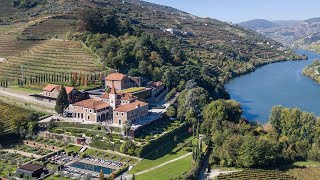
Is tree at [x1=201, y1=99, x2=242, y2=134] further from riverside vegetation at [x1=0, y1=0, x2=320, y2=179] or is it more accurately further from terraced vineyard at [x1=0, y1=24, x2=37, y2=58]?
terraced vineyard at [x1=0, y1=24, x2=37, y2=58]

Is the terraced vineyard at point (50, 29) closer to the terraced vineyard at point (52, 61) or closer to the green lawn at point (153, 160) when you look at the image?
the terraced vineyard at point (52, 61)

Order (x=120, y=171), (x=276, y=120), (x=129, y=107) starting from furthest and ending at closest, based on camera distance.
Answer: (x=276, y=120) → (x=129, y=107) → (x=120, y=171)

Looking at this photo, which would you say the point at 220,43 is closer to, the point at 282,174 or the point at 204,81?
the point at 204,81

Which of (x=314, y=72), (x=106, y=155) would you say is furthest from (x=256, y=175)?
(x=314, y=72)

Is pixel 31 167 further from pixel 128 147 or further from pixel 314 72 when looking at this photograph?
pixel 314 72

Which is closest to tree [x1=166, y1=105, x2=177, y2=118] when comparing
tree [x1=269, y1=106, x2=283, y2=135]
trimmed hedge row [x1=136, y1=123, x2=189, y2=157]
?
trimmed hedge row [x1=136, y1=123, x2=189, y2=157]
